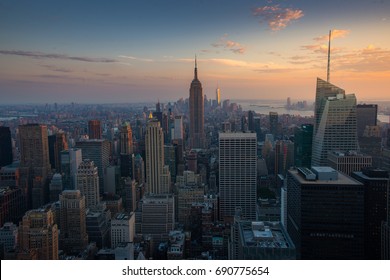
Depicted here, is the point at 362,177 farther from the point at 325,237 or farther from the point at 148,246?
the point at 148,246

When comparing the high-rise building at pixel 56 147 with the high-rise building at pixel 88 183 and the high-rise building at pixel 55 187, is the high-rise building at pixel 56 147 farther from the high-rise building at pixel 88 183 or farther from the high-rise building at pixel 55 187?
the high-rise building at pixel 88 183

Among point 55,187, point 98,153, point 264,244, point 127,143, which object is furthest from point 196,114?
point 264,244

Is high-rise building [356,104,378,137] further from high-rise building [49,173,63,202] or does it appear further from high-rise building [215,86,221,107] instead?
high-rise building [49,173,63,202]

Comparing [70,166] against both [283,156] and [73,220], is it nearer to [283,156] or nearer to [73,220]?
[73,220]

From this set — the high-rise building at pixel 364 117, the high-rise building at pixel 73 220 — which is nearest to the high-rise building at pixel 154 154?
the high-rise building at pixel 73 220

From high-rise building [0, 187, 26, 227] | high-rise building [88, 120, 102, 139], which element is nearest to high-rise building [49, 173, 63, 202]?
high-rise building [0, 187, 26, 227]

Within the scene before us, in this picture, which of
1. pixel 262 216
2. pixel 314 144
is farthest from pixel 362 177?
pixel 314 144
